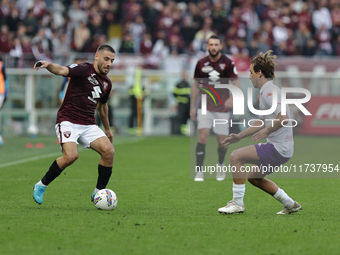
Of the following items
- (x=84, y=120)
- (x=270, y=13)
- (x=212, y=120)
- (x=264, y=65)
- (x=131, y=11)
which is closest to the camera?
(x=264, y=65)

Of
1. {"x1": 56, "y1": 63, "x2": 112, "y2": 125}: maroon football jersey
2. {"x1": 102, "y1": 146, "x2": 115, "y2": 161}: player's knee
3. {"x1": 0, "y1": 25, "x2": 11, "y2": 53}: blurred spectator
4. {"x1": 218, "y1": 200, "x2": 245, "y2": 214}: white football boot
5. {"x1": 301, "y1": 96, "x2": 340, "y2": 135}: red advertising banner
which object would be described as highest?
{"x1": 0, "y1": 25, "x2": 11, "y2": 53}: blurred spectator

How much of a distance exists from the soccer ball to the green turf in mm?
90

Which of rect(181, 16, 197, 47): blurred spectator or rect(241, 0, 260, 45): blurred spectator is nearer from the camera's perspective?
rect(181, 16, 197, 47): blurred spectator

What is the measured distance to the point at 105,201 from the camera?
612 cm

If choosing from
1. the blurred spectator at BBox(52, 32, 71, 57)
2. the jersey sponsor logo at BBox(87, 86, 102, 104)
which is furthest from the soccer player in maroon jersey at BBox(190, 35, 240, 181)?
the blurred spectator at BBox(52, 32, 71, 57)

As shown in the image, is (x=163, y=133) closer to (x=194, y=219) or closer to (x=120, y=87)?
(x=120, y=87)

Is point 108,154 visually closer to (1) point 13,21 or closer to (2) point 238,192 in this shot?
(2) point 238,192

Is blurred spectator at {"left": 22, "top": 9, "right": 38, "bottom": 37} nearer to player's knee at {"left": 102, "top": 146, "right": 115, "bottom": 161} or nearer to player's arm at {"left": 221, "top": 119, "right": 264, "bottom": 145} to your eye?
player's knee at {"left": 102, "top": 146, "right": 115, "bottom": 161}

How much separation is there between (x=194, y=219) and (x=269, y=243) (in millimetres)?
1194

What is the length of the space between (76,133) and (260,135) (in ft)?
6.97

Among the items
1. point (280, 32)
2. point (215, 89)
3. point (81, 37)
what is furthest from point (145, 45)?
point (215, 89)

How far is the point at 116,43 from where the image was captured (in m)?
22.0

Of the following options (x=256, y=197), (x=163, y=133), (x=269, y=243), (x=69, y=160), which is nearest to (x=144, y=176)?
(x=256, y=197)

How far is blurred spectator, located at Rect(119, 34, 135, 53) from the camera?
66.4 feet
